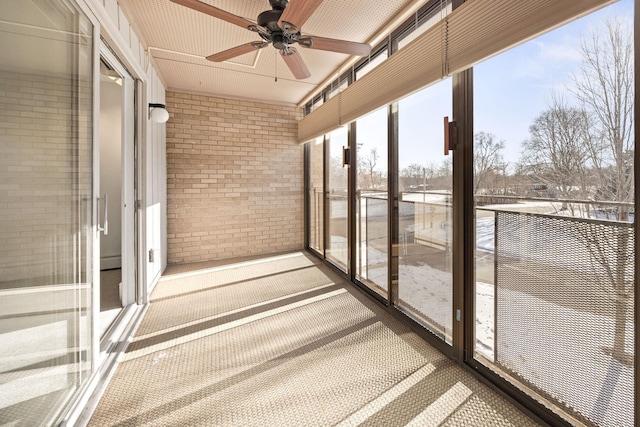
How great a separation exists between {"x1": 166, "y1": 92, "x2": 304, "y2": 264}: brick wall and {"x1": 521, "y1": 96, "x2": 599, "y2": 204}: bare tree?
4046mm

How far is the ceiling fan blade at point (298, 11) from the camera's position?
4.89ft

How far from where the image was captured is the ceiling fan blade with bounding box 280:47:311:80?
2234 mm

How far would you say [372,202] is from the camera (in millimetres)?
3219

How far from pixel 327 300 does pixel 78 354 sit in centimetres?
208

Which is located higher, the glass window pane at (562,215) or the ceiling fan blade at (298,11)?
the ceiling fan blade at (298,11)

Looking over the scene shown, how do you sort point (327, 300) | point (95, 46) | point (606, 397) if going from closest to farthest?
1. point (606, 397)
2. point (95, 46)
3. point (327, 300)

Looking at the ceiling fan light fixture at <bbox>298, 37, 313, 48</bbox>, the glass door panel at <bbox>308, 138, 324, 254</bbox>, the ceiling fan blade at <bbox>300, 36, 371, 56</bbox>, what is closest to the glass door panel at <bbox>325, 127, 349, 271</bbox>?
the glass door panel at <bbox>308, 138, 324, 254</bbox>

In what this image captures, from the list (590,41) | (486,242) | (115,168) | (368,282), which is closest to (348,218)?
(368,282)

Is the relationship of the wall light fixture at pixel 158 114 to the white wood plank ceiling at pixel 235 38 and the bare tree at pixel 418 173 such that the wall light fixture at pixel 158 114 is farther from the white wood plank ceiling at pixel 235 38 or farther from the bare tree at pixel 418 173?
the bare tree at pixel 418 173

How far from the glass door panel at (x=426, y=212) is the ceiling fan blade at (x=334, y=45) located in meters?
0.61

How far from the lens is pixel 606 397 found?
1.34 meters

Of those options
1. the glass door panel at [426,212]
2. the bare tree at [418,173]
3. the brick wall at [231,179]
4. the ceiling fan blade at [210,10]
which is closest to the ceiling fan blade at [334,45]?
the ceiling fan blade at [210,10]

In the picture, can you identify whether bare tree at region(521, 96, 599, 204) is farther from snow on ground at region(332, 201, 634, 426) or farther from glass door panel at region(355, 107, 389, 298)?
glass door panel at region(355, 107, 389, 298)

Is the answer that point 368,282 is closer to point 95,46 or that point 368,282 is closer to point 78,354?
point 78,354
